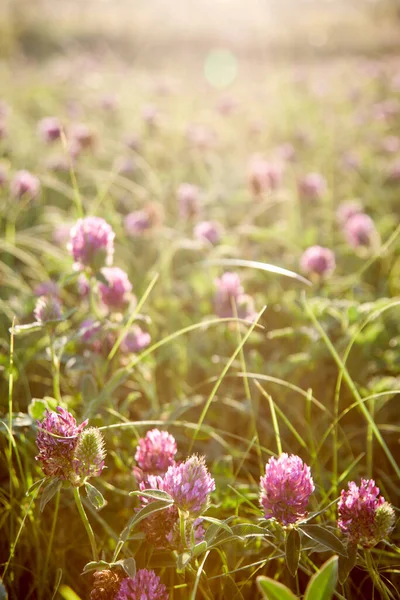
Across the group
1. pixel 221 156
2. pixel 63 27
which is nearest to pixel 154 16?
→ pixel 63 27

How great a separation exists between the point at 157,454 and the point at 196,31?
17127 millimetres

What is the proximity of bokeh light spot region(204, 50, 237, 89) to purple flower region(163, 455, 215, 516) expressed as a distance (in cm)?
705

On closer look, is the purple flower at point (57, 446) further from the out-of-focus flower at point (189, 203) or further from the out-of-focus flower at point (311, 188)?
the out-of-focus flower at point (311, 188)

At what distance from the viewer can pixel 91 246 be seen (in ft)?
4.09

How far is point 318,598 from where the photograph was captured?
0.64 metres

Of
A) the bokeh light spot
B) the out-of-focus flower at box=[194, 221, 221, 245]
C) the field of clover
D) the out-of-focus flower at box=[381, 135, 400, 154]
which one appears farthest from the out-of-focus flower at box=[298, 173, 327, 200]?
the bokeh light spot

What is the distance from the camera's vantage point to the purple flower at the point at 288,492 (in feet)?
2.71

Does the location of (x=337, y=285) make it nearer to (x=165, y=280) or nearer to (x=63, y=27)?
(x=165, y=280)

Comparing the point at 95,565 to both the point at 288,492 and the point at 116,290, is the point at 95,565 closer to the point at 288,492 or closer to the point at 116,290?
the point at 288,492

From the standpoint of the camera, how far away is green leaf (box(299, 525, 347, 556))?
836mm

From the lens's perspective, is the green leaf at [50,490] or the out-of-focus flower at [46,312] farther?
the out-of-focus flower at [46,312]

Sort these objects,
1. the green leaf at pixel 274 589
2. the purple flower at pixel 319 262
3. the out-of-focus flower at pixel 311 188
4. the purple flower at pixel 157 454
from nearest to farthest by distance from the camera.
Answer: the green leaf at pixel 274 589 → the purple flower at pixel 157 454 → the purple flower at pixel 319 262 → the out-of-focus flower at pixel 311 188

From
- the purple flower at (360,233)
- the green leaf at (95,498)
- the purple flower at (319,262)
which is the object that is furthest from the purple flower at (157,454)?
the purple flower at (360,233)

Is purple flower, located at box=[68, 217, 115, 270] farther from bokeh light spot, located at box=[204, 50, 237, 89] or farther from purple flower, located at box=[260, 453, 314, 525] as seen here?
bokeh light spot, located at box=[204, 50, 237, 89]
